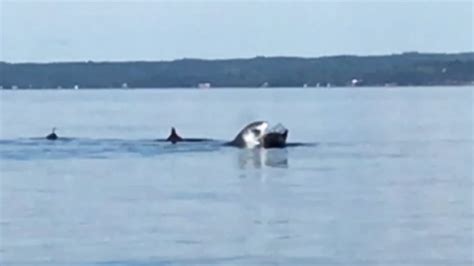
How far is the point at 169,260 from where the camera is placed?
27.0m

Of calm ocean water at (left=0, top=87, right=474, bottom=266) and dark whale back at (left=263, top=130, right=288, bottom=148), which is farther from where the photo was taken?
dark whale back at (left=263, top=130, right=288, bottom=148)

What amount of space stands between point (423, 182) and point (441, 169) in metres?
5.41

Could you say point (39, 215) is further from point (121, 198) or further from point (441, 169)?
point (441, 169)

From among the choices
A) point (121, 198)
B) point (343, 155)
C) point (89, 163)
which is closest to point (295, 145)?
point (343, 155)

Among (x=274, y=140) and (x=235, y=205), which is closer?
(x=235, y=205)

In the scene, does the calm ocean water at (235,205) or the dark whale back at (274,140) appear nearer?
the calm ocean water at (235,205)

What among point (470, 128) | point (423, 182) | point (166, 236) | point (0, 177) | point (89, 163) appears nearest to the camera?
point (166, 236)

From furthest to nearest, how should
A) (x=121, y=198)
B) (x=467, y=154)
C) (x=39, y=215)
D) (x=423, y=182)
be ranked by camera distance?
(x=467, y=154)
(x=423, y=182)
(x=121, y=198)
(x=39, y=215)

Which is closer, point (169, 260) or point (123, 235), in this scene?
point (169, 260)

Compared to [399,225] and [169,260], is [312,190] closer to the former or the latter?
[399,225]

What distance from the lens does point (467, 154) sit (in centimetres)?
5809

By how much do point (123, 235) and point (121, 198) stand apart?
8.53 metres

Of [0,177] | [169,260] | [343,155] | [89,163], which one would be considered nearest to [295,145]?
[343,155]

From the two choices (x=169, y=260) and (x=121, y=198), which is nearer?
(x=169, y=260)
